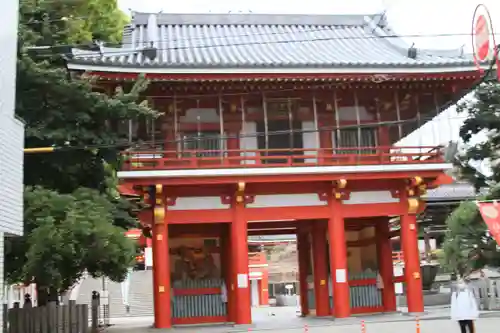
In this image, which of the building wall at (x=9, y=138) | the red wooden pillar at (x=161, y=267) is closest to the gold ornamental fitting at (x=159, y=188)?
the red wooden pillar at (x=161, y=267)

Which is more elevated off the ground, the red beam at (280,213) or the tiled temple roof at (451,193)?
the tiled temple roof at (451,193)

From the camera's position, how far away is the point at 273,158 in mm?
20766

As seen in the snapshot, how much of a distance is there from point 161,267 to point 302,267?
26.0 ft

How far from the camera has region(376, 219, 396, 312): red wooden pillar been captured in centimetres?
2362

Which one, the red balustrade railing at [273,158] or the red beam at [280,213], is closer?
the red balustrade railing at [273,158]

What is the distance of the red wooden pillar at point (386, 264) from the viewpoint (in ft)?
77.5

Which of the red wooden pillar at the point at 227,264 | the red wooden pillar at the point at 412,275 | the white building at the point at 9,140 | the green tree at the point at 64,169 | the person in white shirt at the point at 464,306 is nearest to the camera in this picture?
the white building at the point at 9,140

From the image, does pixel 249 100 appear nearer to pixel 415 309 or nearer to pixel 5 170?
pixel 415 309

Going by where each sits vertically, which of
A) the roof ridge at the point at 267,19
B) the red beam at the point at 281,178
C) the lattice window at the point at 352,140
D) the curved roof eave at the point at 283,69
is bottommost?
the red beam at the point at 281,178

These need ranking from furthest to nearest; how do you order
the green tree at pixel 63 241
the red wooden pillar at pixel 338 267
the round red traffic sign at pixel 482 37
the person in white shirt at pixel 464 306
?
the red wooden pillar at pixel 338 267, the green tree at pixel 63 241, the person in white shirt at pixel 464 306, the round red traffic sign at pixel 482 37

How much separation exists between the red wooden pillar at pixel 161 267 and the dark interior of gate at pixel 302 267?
4.72 feet

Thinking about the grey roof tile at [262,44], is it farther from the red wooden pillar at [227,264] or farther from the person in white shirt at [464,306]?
the person in white shirt at [464,306]

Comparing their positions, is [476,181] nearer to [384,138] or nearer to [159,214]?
[384,138]

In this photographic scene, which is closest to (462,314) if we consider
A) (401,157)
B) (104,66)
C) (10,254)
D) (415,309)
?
(415,309)
